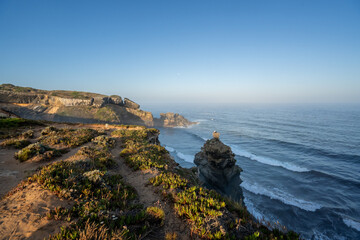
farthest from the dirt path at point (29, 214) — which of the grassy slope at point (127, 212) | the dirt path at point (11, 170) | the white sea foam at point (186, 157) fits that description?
the white sea foam at point (186, 157)

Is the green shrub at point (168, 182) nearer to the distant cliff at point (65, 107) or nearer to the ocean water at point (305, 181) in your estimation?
the ocean water at point (305, 181)

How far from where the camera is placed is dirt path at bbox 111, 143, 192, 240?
5042mm

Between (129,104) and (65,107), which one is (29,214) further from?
(129,104)

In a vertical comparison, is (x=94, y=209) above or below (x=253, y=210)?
above

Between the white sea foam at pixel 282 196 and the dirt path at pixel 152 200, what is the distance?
78.8ft

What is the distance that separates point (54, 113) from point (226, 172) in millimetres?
74344

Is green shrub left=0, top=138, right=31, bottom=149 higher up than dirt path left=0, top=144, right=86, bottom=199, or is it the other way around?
green shrub left=0, top=138, right=31, bottom=149

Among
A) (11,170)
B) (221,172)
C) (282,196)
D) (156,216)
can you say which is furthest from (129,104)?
(156,216)

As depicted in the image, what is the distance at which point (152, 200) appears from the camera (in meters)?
7.26

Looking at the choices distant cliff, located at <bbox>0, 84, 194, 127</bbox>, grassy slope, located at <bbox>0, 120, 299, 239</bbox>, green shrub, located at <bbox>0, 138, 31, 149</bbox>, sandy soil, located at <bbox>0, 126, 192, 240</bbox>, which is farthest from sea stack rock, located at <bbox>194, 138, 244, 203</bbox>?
distant cliff, located at <bbox>0, 84, 194, 127</bbox>

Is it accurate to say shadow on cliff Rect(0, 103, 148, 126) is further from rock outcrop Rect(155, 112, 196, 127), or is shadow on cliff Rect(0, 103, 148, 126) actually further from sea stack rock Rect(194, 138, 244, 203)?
sea stack rock Rect(194, 138, 244, 203)

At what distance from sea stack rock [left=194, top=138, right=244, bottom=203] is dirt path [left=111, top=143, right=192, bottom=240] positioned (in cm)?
1216

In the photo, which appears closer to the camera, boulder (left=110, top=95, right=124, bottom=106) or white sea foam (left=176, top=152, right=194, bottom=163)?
white sea foam (left=176, top=152, right=194, bottom=163)

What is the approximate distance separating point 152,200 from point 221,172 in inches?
594
